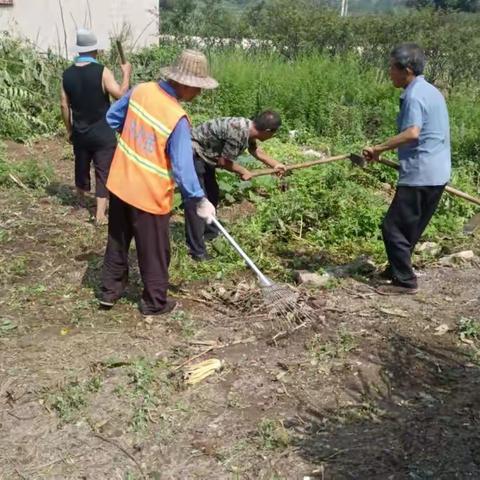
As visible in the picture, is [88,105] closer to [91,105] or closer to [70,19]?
[91,105]

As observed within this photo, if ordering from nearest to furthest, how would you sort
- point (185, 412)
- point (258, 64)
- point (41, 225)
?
1. point (185, 412)
2. point (41, 225)
3. point (258, 64)

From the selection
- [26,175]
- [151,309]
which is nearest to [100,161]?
[26,175]

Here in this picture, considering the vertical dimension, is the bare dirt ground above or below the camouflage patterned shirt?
below

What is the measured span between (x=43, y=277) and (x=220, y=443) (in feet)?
7.66

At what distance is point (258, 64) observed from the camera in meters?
10.7

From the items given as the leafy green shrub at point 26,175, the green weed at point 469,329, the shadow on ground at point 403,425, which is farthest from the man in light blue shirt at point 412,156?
the leafy green shrub at point 26,175

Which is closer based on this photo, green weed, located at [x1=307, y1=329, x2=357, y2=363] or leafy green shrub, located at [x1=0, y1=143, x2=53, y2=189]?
green weed, located at [x1=307, y1=329, x2=357, y2=363]

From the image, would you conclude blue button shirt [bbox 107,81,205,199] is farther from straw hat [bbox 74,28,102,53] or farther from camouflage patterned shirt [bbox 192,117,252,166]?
straw hat [bbox 74,28,102,53]

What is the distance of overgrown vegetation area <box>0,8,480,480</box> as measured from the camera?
3.07 metres

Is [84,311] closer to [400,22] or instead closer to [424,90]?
[424,90]

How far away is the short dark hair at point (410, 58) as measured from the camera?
4270mm

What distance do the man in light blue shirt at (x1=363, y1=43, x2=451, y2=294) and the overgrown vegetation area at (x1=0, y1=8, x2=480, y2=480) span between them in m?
0.36

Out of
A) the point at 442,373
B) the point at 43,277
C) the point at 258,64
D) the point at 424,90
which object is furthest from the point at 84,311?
the point at 258,64

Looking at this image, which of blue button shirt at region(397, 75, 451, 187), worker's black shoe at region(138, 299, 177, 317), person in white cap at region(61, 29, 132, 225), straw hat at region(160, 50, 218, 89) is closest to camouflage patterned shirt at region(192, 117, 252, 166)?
person in white cap at region(61, 29, 132, 225)
